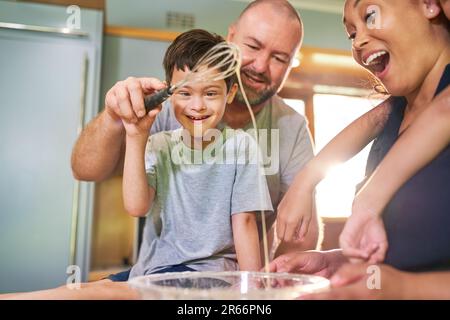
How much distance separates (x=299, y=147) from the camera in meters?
0.69

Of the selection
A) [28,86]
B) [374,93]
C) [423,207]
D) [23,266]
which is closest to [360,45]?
[374,93]

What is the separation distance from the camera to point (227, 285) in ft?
1.55

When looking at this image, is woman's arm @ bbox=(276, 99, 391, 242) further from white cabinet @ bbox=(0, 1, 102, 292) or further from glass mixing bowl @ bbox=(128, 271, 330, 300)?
white cabinet @ bbox=(0, 1, 102, 292)

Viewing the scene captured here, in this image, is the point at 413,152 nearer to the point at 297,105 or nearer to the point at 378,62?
the point at 378,62

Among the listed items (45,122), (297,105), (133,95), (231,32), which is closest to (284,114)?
(297,105)

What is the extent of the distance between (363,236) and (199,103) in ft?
0.88

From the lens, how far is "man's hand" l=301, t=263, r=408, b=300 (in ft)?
1.50

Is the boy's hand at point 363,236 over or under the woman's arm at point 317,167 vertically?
under

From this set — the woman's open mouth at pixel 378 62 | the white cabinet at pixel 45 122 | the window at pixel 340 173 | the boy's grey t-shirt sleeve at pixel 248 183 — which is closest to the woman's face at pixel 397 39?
the woman's open mouth at pixel 378 62

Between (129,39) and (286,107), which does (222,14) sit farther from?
(129,39)

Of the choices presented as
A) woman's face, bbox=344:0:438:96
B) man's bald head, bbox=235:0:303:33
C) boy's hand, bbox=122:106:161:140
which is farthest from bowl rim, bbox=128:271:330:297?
man's bald head, bbox=235:0:303:33

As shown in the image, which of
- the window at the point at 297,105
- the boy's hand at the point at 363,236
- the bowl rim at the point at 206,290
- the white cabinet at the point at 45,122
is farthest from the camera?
the white cabinet at the point at 45,122

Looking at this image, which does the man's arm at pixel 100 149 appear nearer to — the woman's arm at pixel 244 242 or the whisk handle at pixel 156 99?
the whisk handle at pixel 156 99

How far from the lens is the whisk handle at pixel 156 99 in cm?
53
